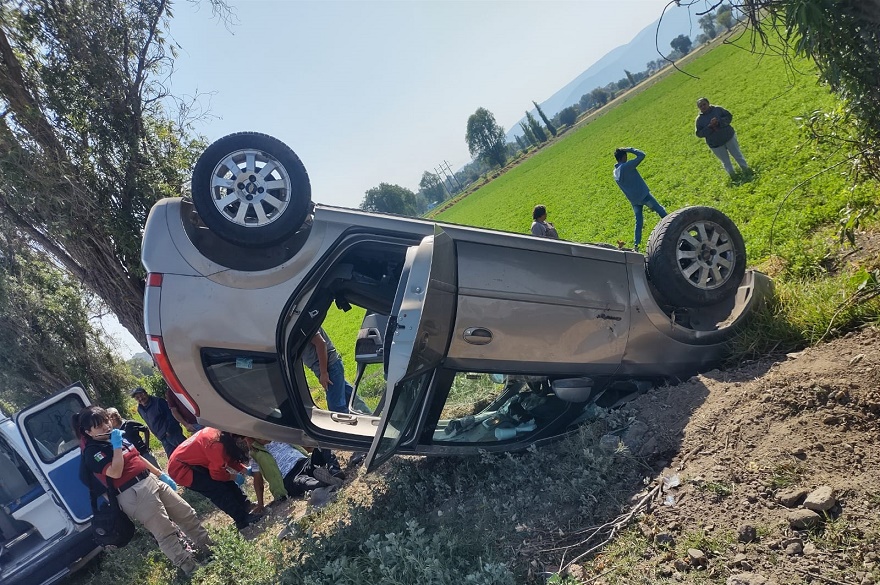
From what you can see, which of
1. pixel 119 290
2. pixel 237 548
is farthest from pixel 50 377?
pixel 237 548

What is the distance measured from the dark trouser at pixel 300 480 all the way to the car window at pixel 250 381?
6.26 feet

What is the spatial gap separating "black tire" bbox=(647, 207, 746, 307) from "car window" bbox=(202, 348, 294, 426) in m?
2.80

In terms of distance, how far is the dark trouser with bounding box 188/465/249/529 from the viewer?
5.27m

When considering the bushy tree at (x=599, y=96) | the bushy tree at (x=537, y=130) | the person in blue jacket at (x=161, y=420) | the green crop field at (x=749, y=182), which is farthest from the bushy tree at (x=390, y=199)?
the person in blue jacket at (x=161, y=420)

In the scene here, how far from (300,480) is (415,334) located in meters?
3.20

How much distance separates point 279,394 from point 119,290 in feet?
18.5

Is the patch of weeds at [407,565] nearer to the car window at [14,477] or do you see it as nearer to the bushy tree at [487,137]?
the car window at [14,477]


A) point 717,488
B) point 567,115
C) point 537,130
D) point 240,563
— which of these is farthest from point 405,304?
point 567,115

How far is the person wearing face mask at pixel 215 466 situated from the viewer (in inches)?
205

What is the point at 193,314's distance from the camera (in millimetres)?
3582

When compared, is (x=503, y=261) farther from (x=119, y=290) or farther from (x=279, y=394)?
(x=119, y=290)

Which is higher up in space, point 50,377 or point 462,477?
point 50,377

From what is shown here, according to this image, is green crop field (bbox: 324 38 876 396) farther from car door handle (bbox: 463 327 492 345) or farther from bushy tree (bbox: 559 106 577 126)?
bushy tree (bbox: 559 106 577 126)

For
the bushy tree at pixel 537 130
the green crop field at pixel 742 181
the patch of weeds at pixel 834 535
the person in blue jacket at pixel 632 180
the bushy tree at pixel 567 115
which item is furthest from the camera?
the bushy tree at pixel 567 115
